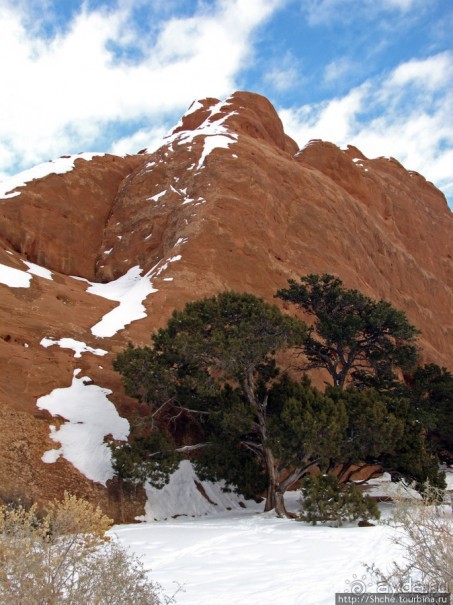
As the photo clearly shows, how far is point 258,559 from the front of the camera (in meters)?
9.41

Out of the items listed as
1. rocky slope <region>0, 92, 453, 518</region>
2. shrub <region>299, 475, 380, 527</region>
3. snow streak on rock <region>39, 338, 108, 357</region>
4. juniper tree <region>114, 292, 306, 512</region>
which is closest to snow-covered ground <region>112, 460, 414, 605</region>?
shrub <region>299, 475, 380, 527</region>

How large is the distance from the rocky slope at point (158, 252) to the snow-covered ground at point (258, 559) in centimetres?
455

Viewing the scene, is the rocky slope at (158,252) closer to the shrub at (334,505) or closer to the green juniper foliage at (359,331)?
the shrub at (334,505)

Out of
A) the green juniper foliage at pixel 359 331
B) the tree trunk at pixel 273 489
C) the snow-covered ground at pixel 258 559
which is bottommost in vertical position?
the snow-covered ground at pixel 258 559

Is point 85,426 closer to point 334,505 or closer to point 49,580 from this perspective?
point 334,505

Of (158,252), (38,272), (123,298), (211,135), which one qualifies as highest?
(211,135)

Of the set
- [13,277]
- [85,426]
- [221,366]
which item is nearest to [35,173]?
[13,277]

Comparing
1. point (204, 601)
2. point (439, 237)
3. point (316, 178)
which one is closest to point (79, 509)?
point (204, 601)

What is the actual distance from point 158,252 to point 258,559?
3001 cm

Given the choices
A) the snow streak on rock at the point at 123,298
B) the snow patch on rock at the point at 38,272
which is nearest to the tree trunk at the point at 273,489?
the snow streak on rock at the point at 123,298

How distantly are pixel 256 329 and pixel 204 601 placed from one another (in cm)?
1139

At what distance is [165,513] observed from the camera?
16922 mm

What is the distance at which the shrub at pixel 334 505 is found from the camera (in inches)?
551

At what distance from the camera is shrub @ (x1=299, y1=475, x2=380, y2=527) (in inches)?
551
